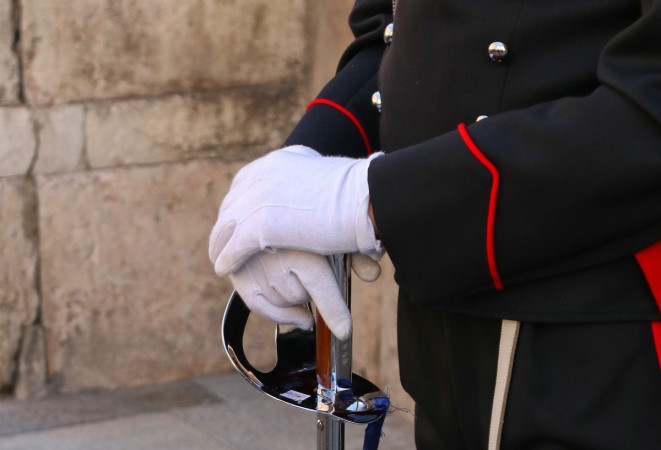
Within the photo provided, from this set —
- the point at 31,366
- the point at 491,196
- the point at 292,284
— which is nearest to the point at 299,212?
the point at 292,284

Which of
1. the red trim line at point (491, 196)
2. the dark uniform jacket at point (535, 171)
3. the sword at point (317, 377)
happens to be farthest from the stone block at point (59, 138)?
the red trim line at point (491, 196)

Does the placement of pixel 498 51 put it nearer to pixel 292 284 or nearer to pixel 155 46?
pixel 292 284

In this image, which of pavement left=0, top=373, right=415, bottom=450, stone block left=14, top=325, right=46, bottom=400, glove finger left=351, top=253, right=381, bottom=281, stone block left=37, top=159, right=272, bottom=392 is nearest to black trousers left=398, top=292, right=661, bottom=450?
glove finger left=351, top=253, right=381, bottom=281

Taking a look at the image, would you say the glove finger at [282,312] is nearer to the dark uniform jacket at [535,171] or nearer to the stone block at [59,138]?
the dark uniform jacket at [535,171]

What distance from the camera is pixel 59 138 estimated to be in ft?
11.6

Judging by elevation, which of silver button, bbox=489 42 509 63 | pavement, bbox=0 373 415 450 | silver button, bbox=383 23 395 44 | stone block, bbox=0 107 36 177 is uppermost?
silver button, bbox=383 23 395 44

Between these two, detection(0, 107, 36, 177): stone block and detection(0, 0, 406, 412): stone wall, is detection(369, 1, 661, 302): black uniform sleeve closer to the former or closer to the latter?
detection(0, 0, 406, 412): stone wall

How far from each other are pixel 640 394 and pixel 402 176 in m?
0.36

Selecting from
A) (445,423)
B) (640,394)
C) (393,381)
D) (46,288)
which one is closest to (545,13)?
(640,394)

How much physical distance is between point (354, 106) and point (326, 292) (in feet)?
1.41

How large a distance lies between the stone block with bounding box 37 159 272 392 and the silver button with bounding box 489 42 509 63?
2519 millimetres

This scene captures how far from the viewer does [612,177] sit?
1.10 meters

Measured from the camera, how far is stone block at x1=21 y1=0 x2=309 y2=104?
11.4ft

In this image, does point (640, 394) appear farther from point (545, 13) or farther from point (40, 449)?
point (40, 449)
